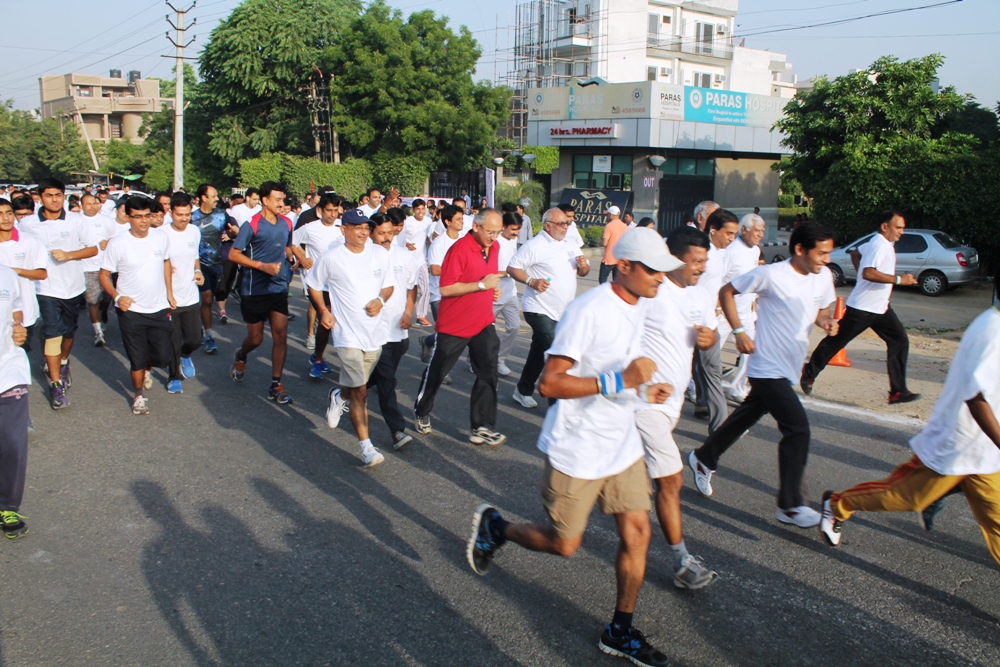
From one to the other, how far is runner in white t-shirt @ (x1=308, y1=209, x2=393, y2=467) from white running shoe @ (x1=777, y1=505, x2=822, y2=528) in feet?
9.21

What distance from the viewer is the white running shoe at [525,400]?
7.64 meters

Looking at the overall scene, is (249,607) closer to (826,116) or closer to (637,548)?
(637,548)

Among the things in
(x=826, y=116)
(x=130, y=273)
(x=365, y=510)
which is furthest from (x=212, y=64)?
(x=365, y=510)

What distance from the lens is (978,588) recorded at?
13.8ft

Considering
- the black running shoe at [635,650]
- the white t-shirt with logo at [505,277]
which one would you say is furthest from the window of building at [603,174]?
the black running shoe at [635,650]

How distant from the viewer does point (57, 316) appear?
25.6 feet

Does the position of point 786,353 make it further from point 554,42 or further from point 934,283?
point 554,42

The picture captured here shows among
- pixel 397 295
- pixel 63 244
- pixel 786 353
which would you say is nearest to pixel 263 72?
pixel 63 244

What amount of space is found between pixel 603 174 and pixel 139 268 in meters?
29.7

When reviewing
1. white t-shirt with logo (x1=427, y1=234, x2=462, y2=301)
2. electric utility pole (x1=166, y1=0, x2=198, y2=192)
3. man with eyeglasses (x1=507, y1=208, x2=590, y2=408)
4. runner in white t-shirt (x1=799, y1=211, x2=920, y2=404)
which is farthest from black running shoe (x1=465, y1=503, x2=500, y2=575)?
electric utility pole (x1=166, y1=0, x2=198, y2=192)

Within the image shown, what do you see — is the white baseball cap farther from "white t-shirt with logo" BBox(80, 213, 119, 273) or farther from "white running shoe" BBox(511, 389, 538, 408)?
"white t-shirt with logo" BBox(80, 213, 119, 273)

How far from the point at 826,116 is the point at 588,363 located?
64.7 feet

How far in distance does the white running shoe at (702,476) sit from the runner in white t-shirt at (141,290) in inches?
190

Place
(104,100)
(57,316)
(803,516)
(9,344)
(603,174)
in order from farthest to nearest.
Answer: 1. (104,100)
2. (603,174)
3. (57,316)
4. (803,516)
5. (9,344)
